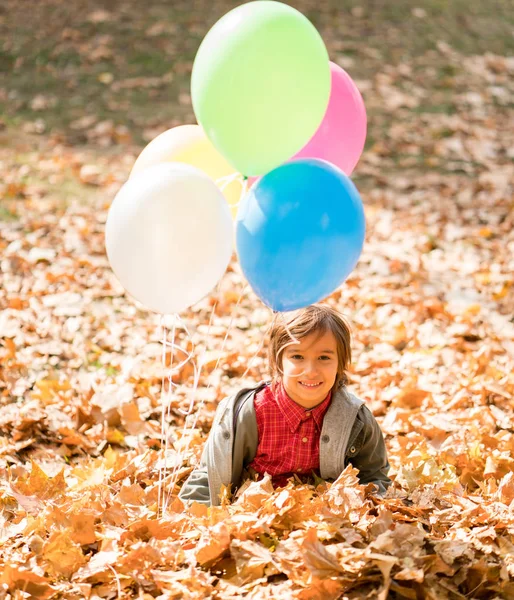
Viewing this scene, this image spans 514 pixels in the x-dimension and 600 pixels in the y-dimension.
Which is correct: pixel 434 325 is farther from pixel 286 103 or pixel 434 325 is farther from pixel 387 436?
pixel 286 103

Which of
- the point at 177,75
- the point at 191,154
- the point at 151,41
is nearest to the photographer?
the point at 191,154

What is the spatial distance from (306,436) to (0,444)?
4.68 feet

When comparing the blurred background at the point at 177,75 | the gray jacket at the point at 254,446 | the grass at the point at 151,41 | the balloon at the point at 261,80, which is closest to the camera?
the balloon at the point at 261,80

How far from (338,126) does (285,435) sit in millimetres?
1150

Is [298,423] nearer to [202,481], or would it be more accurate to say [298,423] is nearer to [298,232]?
[202,481]

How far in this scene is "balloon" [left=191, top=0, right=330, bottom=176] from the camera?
2.34m

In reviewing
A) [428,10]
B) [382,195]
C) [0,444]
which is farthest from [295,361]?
[428,10]

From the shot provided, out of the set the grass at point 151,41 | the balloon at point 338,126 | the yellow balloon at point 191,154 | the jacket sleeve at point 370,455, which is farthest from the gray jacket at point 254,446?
the grass at point 151,41

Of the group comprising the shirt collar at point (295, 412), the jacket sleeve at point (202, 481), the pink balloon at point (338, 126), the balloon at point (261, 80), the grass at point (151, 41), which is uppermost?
the balloon at point (261, 80)

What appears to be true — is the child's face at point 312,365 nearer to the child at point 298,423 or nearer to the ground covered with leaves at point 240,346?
the child at point 298,423

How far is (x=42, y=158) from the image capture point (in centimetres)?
708

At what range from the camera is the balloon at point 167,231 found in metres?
2.34

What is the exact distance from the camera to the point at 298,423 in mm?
2906

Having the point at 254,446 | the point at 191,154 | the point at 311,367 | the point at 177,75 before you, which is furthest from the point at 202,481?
the point at 177,75
